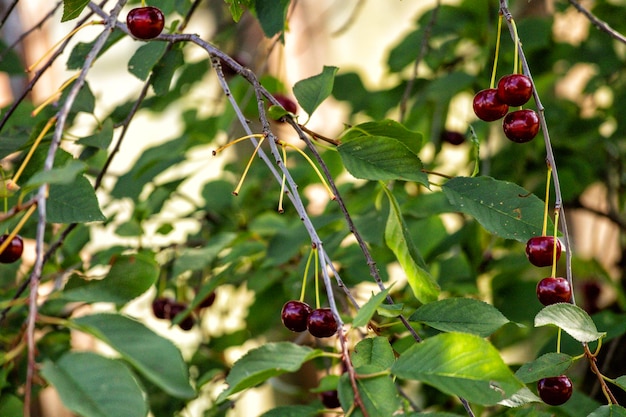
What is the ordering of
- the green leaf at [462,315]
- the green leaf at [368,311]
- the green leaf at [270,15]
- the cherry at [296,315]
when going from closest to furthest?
1. the green leaf at [368,311]
2. the green leaf at [462,315]
3. the cherry at [296,315]
4. the green leaf at [270,15]

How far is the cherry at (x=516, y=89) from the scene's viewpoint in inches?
35.6

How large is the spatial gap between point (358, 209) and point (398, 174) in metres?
0.70

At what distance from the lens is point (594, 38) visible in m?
1.99

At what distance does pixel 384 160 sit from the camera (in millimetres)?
878

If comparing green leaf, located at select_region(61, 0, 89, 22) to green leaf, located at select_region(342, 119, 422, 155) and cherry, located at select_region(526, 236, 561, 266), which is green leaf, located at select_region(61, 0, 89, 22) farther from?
cherry, located at select_region(526, 236, 561, 266)

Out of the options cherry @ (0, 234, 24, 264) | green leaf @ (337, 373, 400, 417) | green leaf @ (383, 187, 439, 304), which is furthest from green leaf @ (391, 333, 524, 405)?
cherry @ (0, 234, 24, 264)

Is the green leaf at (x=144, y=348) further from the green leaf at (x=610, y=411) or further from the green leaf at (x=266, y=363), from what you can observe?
the green leaf at (x=610, y=411)

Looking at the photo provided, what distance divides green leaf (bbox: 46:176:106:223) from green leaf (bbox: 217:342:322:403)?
10.8 inches

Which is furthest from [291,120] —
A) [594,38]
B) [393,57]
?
[594,38]

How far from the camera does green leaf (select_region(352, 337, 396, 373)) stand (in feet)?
2.40

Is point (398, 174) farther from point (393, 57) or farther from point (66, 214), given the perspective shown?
point (393, 57)

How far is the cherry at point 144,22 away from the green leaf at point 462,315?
0.47 m

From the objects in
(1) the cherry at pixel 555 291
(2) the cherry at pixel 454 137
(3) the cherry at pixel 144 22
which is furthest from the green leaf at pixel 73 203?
(2) the cherry at pixel 454 137

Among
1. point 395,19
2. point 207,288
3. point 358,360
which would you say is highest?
point 358,360
